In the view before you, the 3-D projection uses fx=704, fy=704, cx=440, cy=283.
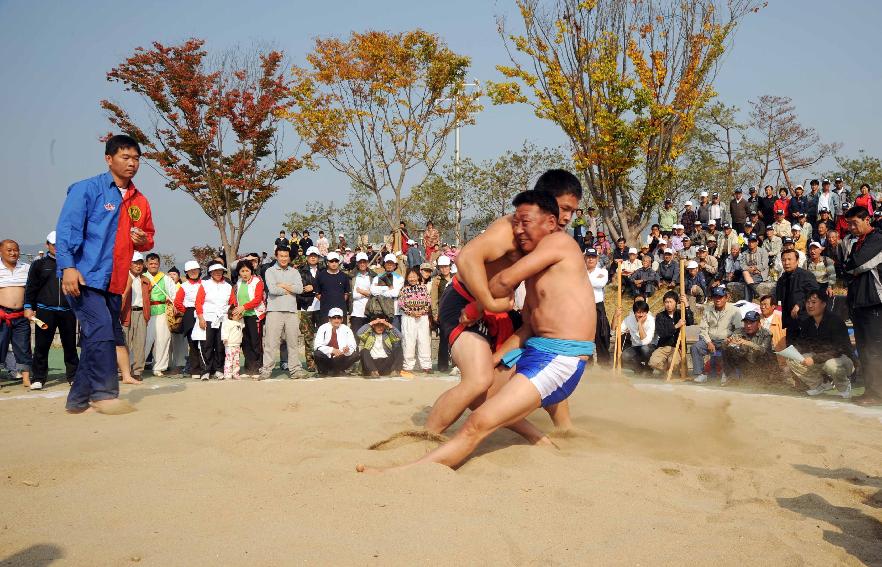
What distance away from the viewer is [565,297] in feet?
12.9

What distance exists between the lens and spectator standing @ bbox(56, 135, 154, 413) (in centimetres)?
480

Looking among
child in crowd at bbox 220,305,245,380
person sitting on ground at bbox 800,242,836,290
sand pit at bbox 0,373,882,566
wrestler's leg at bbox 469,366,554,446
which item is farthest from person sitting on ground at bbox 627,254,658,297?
wrestler's leg at bbox 469,366,554,446

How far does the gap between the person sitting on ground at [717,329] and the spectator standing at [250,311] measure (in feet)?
18.2

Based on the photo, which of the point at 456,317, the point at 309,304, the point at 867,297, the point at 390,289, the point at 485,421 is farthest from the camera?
the point at 309,304

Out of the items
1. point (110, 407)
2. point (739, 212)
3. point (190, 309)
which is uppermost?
point (739, 212)

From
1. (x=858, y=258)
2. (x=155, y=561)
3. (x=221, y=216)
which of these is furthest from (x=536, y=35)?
(x=155, y=561)

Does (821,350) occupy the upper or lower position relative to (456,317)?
lower

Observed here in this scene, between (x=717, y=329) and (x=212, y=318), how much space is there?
633cm

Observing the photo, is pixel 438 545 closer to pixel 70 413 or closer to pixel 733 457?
pixel 733 457

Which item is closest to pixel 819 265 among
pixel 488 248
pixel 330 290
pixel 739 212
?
pixel 739 212

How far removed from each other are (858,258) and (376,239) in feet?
80.3

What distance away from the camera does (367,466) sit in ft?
11.5

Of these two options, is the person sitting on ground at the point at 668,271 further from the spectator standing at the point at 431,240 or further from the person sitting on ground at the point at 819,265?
the spectator standing at the point at 431,240

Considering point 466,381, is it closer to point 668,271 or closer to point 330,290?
point 330,290
